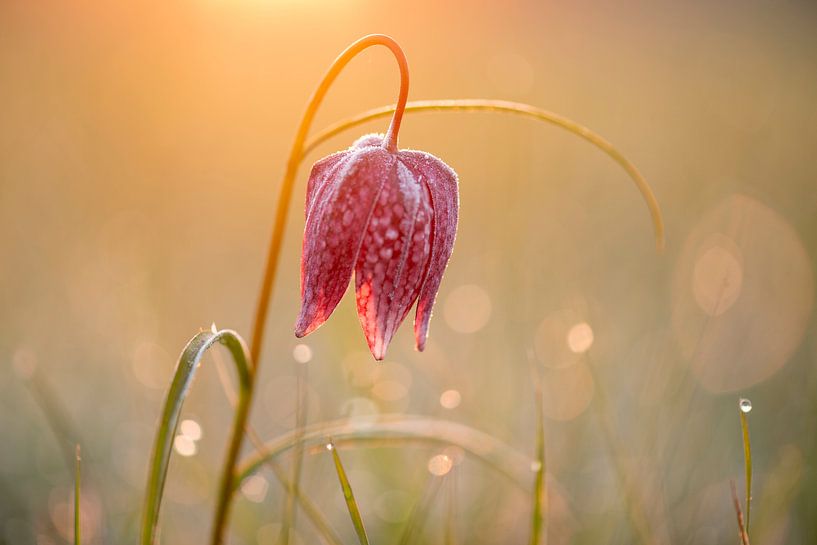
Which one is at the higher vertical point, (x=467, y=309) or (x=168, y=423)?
(x=168, y=423)

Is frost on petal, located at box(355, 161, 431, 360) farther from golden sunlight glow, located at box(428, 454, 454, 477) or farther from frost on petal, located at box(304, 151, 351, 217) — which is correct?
golden sunlight glow, located at box(428, 454, 454, 477)

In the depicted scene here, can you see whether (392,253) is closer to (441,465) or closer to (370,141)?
(370,141)

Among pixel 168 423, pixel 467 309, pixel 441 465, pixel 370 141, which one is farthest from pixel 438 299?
pixel 168 423

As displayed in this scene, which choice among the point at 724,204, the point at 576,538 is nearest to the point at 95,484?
the point at 576,538

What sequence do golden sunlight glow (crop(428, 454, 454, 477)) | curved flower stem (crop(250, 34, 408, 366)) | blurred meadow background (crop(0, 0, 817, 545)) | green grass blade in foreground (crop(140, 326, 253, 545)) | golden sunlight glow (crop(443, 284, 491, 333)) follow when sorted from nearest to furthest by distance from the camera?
green grass blade in foreground (crop(140, 326, 253, 545)), curved flower stem (crop(250, 34, 408, 366)), golden sunlight glow (crop(428, 454, 454, 477)), blurred meadow background (crop(0, 0, 817, 545)), golden sunlight glow (crop(443, 284, 491, 333))

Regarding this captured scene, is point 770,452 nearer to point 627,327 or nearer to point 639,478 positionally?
point 639,478

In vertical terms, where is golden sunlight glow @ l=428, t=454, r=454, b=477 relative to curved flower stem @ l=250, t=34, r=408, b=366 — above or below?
below

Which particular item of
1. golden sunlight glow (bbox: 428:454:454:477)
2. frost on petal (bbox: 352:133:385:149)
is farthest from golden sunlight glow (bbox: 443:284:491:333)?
frost on petal (bbox: 352:133:385:149)
